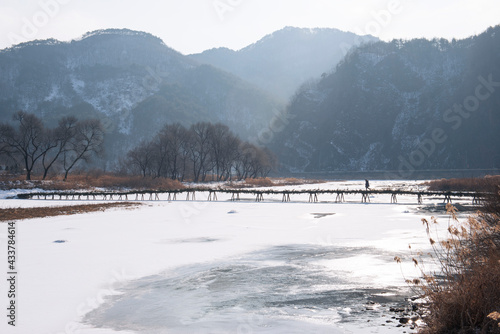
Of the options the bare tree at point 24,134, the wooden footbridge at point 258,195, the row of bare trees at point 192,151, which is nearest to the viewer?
the wooden footbridge at point 258,195

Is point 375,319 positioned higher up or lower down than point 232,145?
lower down

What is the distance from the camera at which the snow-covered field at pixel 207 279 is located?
8.48 metres

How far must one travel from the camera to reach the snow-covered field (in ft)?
27.8

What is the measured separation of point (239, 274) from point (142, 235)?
10406mm

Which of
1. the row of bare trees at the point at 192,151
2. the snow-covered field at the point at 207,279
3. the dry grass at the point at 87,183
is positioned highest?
the row of bare trees at the point at 192,151

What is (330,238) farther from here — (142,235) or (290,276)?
(142,235)

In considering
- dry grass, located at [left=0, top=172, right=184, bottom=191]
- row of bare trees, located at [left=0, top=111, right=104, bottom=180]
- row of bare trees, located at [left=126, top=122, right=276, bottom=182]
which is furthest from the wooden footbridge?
row of bare trees, located at [left=126, top=122, right=276, bottom=182]

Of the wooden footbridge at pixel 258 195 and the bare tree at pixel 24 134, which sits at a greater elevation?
the bare tree at pixel 24 134

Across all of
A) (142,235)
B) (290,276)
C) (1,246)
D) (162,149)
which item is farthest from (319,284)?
(162,149)

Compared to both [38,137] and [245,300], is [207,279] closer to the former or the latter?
[245,300]

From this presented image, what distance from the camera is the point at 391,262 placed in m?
14.4

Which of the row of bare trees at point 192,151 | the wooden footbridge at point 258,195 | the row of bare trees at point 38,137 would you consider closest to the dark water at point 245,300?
the wooden footbridge at point 258,195

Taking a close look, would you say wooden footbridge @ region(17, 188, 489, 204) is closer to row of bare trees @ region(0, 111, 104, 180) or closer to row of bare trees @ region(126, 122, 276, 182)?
row of bare trees @ region(0, 111, 104, 180)

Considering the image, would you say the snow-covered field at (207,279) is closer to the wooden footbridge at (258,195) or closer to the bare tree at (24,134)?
the wooden footbridge at (258,195)
